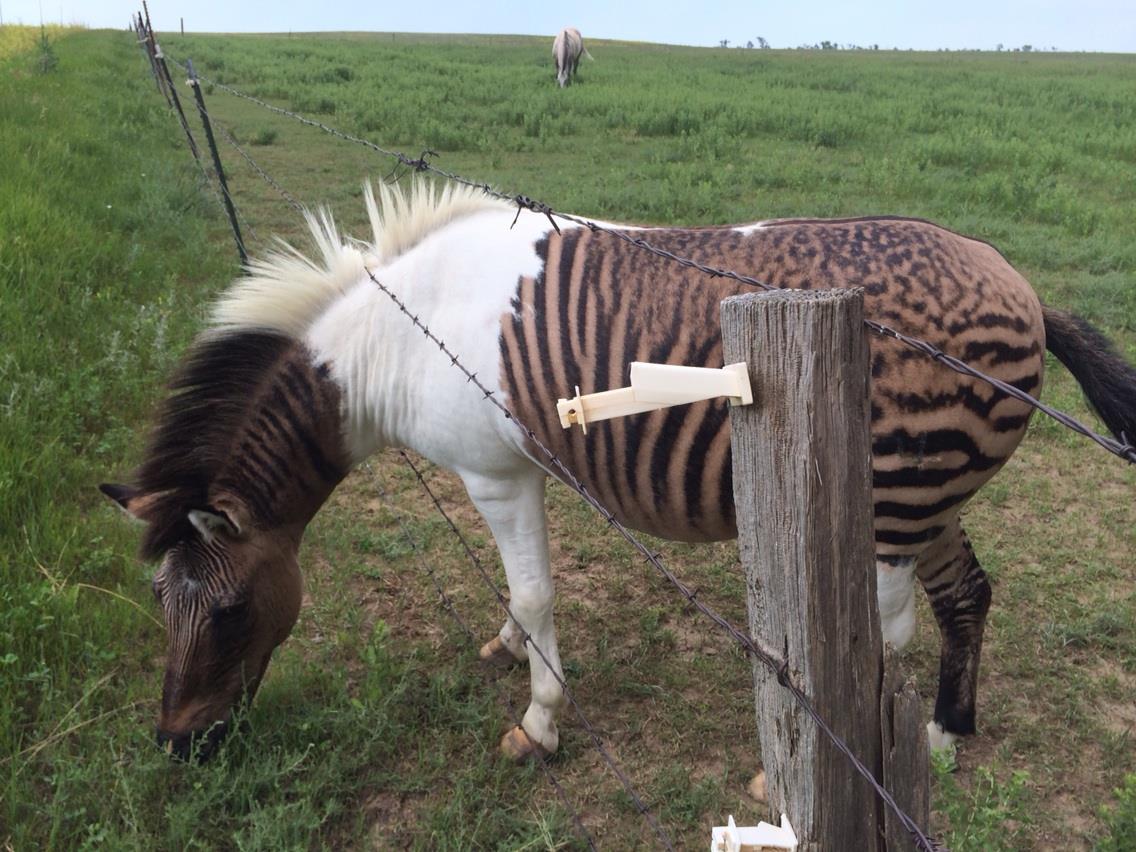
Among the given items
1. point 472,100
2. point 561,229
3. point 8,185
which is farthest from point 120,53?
point 561,229

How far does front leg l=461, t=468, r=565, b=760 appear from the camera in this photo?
2871 millimetres

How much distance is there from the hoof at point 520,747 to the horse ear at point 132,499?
140cm

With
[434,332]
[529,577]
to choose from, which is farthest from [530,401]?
[529,577]

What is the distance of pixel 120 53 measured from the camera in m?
25.5

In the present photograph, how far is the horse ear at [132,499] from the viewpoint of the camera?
2645mm

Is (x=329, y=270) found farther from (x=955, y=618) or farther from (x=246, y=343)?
(x=955, y=618)

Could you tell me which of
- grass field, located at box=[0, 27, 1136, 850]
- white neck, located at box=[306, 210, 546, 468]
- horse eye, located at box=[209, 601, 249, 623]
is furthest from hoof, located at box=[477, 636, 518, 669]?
horse eye, located at box=[209, 601, 249, 623]

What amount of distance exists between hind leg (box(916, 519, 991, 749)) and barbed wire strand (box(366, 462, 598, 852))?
1309mm

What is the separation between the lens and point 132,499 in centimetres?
267

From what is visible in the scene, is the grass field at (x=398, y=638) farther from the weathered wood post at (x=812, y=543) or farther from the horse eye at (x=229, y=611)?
the weathered wood post at (x=812, y=543)

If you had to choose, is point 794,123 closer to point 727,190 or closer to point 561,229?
point 727,190

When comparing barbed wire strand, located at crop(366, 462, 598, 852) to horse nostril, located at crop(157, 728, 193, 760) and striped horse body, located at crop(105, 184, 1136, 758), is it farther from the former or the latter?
horse nostril, located at crop(157, 728, 193, 760)

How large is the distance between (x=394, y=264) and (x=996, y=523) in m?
3.35

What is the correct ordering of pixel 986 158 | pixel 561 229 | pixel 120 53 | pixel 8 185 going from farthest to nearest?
pixel 120 53
pixel 986 158
pixel 8 185
pixel 561 229
